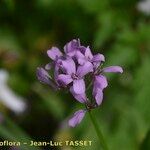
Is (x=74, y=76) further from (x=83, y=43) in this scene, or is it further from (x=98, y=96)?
(x=83, y=43)

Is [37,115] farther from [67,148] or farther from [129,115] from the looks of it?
[129,115]

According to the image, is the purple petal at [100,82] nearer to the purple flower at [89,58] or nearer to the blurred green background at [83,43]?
the purple flower at [89,58]

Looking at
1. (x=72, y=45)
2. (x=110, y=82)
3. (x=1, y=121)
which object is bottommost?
(x=72, y=45)

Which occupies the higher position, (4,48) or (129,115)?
(4,48)

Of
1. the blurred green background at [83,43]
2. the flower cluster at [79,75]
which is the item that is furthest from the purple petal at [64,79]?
the blurred green background at [83,43]

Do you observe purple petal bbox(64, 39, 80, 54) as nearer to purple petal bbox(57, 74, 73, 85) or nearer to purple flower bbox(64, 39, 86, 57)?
purple flower bbox(64, 39, 86, 57)

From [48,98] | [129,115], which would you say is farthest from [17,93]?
[129,115]

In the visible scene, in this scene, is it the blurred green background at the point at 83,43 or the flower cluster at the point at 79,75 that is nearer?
the flower cluster at the point at 79,75

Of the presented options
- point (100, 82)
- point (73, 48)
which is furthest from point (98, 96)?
point (73, 48)
